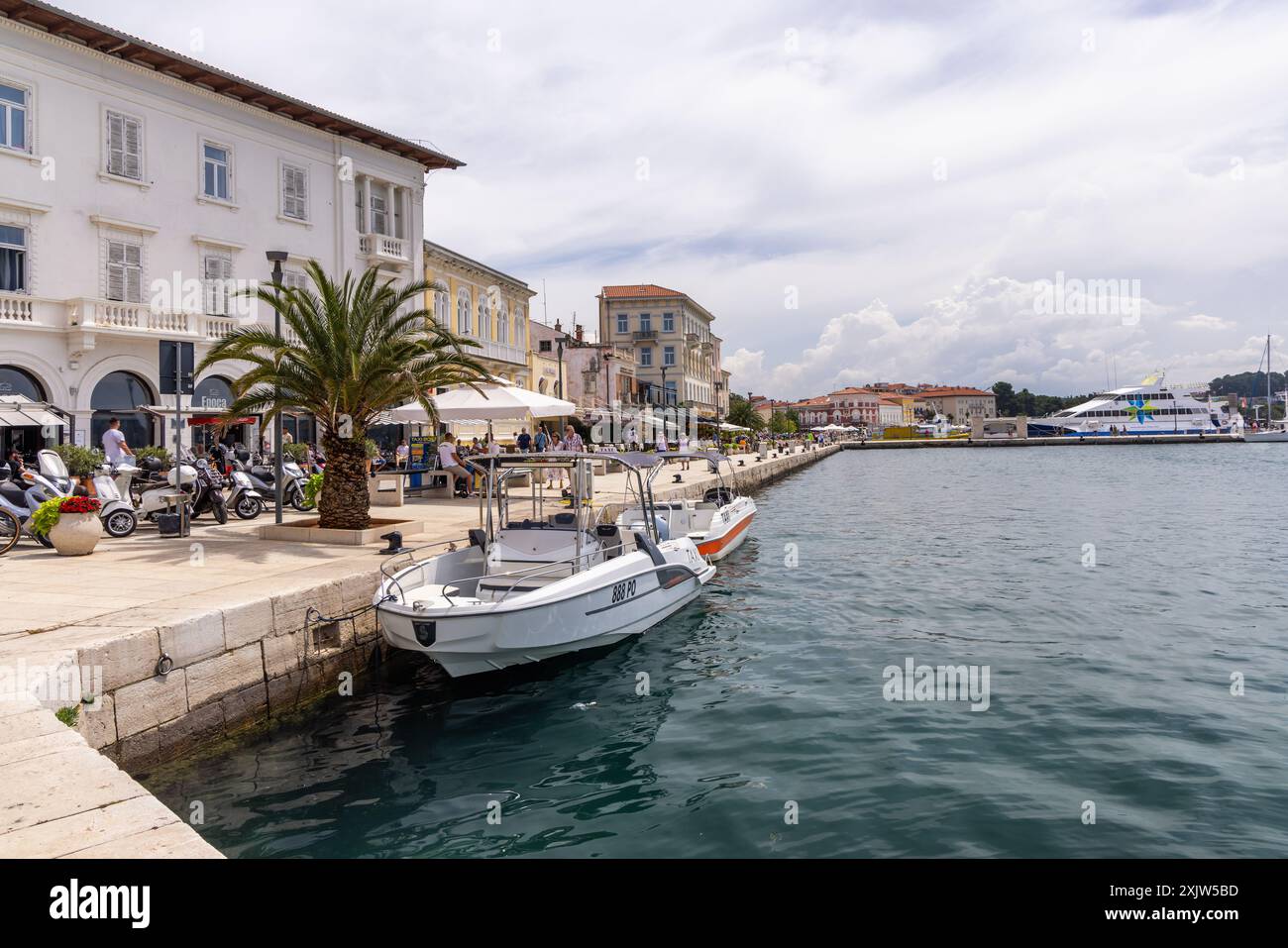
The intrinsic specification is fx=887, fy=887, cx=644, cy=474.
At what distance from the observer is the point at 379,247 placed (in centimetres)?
3234

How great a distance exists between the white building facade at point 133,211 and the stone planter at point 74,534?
39.9ft

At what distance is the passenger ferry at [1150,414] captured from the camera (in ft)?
331

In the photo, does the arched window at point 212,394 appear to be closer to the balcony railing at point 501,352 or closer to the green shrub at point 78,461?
the green shrub at point 78,461

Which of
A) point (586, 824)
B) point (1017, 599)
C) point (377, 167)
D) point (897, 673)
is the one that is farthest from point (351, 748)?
point (377, 167)

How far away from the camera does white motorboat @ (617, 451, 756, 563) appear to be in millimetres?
17047

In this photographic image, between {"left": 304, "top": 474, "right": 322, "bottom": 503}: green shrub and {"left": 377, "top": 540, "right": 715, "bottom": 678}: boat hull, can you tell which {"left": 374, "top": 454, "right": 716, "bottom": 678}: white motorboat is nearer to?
{"left": 377, "top": 540, "right": 715, "bottom": 678}: boat hull

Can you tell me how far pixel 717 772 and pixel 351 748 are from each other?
10.8 feet

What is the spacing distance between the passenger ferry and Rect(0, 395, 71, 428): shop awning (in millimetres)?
105228

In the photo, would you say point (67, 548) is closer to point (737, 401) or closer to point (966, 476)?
point (966, 476)

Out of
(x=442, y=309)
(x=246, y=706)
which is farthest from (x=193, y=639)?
(x=442, y=309)

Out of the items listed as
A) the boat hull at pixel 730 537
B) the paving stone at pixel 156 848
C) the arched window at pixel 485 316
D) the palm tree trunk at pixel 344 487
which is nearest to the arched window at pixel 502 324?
the arched window at pixel 485 316

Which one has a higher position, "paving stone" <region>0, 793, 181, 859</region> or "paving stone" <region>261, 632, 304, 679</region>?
"paving stone" <region>0, 793, 181, 859</region>

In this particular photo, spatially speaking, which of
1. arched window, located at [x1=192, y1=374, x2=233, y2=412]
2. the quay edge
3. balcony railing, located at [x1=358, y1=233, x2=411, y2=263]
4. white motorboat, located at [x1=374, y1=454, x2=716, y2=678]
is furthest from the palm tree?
balcony railing, located at [x1=358, y1=233, x2=411, y2=263]

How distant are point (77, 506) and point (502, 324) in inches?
1231
